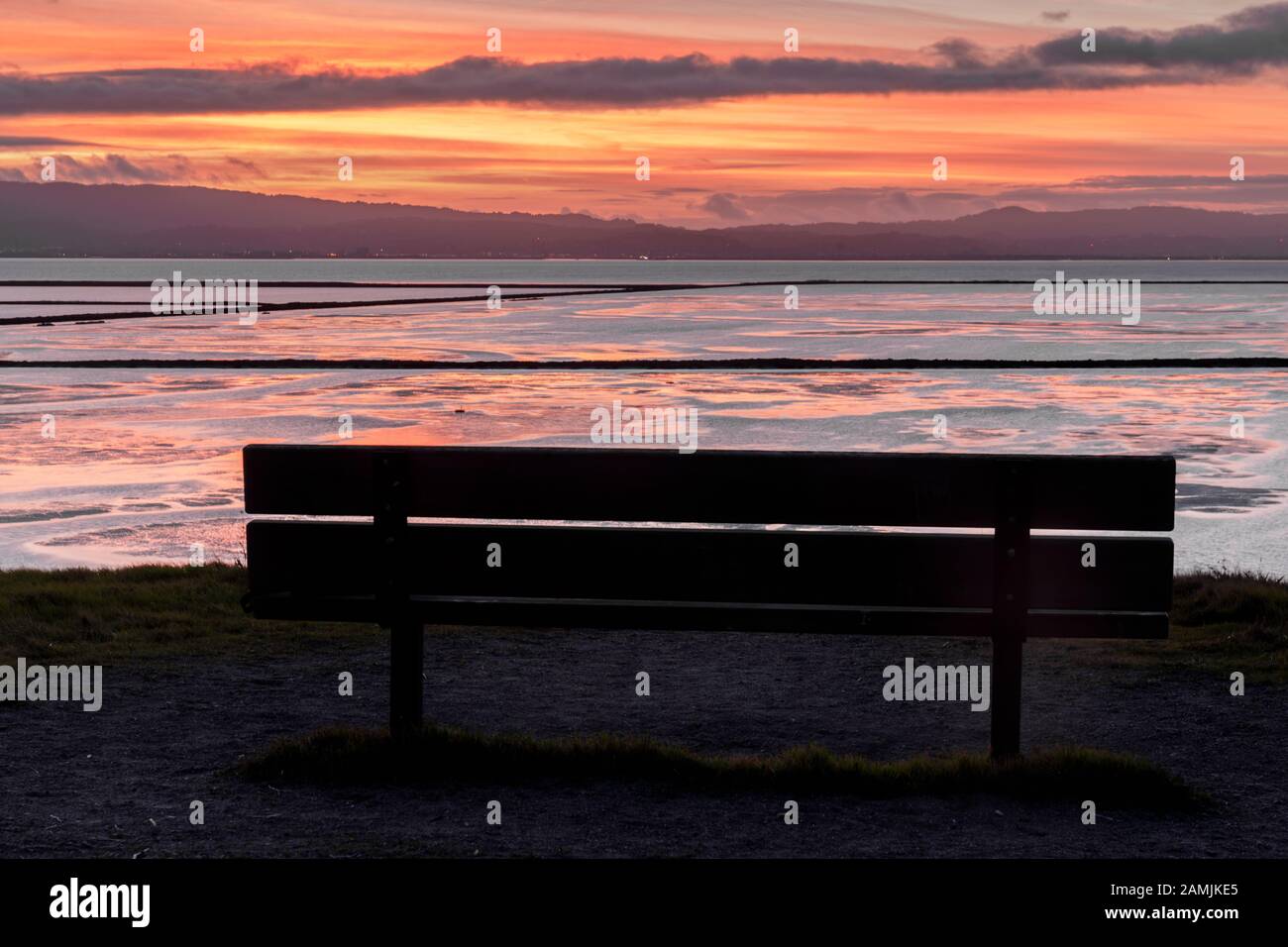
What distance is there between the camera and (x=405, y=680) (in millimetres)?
6375

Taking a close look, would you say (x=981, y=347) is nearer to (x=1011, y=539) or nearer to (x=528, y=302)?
(x=1011, y=539)

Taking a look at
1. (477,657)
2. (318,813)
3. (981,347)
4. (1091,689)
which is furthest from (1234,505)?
(981,347)

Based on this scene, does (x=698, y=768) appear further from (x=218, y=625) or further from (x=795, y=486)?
(x=218, y=625)

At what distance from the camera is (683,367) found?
41.5m

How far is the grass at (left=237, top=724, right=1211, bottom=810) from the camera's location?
5898mm

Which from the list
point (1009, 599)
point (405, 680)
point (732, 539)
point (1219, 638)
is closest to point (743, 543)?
point (732, 539)

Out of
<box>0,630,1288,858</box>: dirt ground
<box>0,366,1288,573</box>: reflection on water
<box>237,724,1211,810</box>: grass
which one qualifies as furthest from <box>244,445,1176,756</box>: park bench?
<box>0,366,1288,573</box>: reflection on water

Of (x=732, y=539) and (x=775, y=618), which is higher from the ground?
(x=732, y=539)

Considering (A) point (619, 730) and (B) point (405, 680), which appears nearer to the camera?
(B) point (405, 680)

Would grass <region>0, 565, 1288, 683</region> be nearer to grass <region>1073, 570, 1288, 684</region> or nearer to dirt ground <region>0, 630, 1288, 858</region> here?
grass <region>1073, 570, 1288, 684</region>

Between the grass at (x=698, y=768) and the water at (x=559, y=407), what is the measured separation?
7.81 m

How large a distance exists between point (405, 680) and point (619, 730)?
1165mm

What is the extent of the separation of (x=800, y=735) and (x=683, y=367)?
34768 millimetres

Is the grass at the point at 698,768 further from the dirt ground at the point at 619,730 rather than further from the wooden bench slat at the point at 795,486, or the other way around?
the wooden bench slat at the point at 795,486
